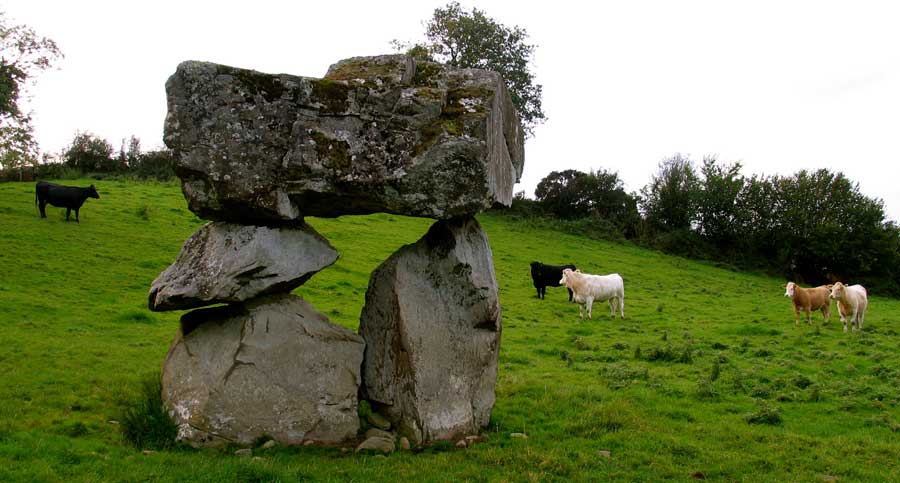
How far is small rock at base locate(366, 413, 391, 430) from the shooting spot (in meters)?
10.4

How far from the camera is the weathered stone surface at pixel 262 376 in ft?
31.2

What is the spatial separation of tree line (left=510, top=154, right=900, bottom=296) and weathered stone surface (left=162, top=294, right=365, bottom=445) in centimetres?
4251

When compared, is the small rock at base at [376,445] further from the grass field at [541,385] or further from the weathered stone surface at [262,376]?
the weathered stone surface at [262,376]

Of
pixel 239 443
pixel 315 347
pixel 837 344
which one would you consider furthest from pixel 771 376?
pixel 239 443

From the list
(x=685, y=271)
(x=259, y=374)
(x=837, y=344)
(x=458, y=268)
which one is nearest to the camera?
(x=259, y=374)

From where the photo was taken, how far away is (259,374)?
969 centimetres

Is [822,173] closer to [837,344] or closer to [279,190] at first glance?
[837,344]

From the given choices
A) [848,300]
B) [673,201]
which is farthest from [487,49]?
[848,300]

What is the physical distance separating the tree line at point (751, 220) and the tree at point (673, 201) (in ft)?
0.25

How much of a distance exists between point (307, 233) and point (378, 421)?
2.92 m

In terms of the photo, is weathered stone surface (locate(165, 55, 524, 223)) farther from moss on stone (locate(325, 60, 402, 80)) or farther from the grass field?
the grass field

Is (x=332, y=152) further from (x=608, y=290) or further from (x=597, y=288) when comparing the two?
(x=608, y=290)

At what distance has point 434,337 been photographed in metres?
10.5

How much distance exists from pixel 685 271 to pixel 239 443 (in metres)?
36.4
